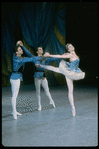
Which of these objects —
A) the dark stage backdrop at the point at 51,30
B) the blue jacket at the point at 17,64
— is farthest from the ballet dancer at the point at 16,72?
the dark stage backdrop at the point at 51,30

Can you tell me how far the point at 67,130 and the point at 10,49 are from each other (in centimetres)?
638

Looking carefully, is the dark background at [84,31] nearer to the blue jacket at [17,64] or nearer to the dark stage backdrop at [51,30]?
the dark stage backdrop at [51,30]

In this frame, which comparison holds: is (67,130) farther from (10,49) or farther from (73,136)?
(10,49)

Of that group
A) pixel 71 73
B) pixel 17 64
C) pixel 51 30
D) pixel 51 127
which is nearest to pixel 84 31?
pixel 51 30

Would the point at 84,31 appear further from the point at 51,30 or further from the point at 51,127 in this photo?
the point at 51,127

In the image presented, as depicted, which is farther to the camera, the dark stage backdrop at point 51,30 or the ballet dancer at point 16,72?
the dark stage backdrop at point 51,30

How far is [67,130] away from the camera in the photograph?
321 cm

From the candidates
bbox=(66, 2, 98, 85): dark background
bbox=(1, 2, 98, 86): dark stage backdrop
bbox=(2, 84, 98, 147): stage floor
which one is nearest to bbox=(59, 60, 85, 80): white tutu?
bbox=(2, 84, 98, 147): stage floor

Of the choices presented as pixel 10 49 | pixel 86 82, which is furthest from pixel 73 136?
pixel 86 82

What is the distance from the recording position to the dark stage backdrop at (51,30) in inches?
348

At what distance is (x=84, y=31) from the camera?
32.9 feet

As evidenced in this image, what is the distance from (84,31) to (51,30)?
1.76 metres

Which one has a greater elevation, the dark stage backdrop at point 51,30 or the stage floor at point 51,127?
the dark stage backdrop at point 51,30

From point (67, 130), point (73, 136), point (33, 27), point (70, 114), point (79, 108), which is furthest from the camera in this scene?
point (33, 27)
